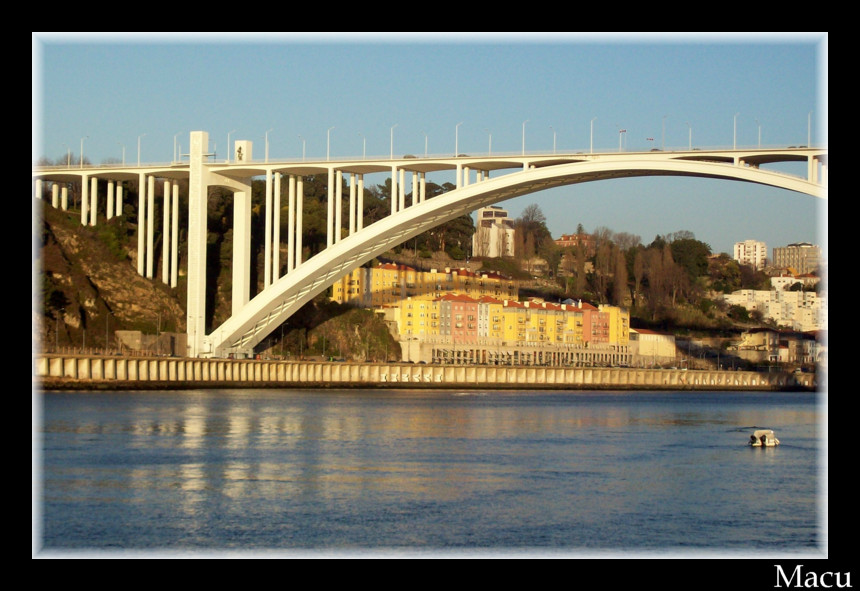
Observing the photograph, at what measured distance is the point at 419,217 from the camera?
42.2 metres

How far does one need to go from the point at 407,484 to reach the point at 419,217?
23139mm

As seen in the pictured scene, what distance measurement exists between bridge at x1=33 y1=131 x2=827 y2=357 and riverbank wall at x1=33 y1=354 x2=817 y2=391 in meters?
1.48

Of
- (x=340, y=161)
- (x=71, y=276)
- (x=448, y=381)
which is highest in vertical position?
(x=340, y=161)

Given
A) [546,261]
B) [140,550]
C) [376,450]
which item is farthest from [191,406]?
[546,261]

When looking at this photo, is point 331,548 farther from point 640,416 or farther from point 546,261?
point 546,261

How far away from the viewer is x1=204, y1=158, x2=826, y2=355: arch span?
37.3 m

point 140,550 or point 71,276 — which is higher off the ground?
point 71,276

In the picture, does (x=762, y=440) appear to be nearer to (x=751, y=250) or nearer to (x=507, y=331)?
(x=507, y=331)

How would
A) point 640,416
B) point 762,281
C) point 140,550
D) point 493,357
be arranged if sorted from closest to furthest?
point 140,550, point 640,416, point 493,357, point 762,281

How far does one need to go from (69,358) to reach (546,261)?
189 ft

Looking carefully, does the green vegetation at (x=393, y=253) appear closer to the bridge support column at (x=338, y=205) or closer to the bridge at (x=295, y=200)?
the bridge at (x=295, y=200)

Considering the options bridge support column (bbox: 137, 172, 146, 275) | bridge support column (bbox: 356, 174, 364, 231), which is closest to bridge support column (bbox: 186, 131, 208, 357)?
bridge support column (bbox: 137, 172, 146, 275)

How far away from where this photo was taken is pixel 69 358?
4006cm

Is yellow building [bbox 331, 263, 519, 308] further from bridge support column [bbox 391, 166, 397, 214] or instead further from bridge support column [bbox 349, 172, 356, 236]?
bridge support column [bbox 391, 166, 397, 214]
